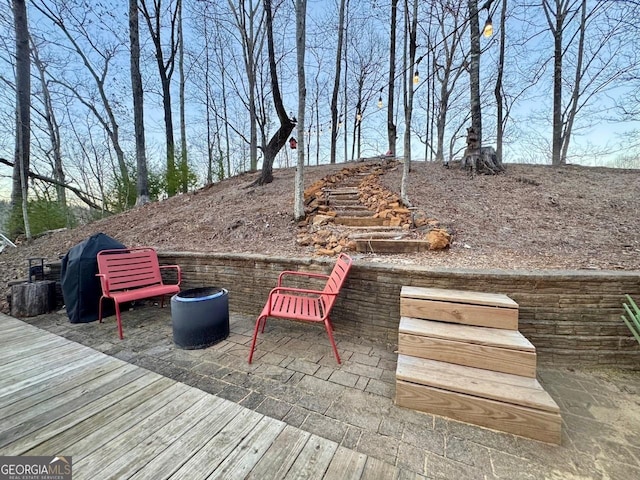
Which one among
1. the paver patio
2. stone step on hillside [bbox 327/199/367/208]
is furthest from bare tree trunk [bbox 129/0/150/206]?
the paver patio

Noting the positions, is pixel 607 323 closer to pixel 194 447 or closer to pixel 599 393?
pixel 599 393

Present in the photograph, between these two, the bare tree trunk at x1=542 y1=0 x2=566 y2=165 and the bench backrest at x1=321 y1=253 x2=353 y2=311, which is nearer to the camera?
the bench backrest at x1=321 y1=253 x2=353 y2=311

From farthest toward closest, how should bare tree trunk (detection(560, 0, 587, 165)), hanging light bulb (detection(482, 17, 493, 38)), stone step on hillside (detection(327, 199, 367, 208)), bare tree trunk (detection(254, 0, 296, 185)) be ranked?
bare tree trunk (detection(560, 0, 587, 165)) → bare tree trunk (detection(254, 0, 296, 185)) → stone step on hillside (detection(327, 199, 367, 208)) → hanging light bulb (detection(482, 17, 493, 38))

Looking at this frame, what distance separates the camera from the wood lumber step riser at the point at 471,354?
5.10 ft

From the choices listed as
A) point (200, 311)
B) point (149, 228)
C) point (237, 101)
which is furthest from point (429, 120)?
point (200, 311)

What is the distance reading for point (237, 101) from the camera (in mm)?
13008

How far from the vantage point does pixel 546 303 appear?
2.00 meters

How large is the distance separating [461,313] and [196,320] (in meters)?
2.16

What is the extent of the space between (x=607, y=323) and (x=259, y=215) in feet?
14.3

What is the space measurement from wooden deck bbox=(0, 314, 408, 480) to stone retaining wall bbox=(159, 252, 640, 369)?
4.15ft

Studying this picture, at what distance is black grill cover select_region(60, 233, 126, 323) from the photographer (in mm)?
2818

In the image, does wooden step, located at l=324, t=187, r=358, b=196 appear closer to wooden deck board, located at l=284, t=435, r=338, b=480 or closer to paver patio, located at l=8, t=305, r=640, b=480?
paver patio, located at l=8, t=305, r=640, b=480

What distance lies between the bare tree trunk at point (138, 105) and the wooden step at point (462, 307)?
803 centimetres

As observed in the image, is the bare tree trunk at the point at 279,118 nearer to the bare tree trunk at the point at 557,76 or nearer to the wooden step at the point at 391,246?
the wooden step at the point at 391,246
